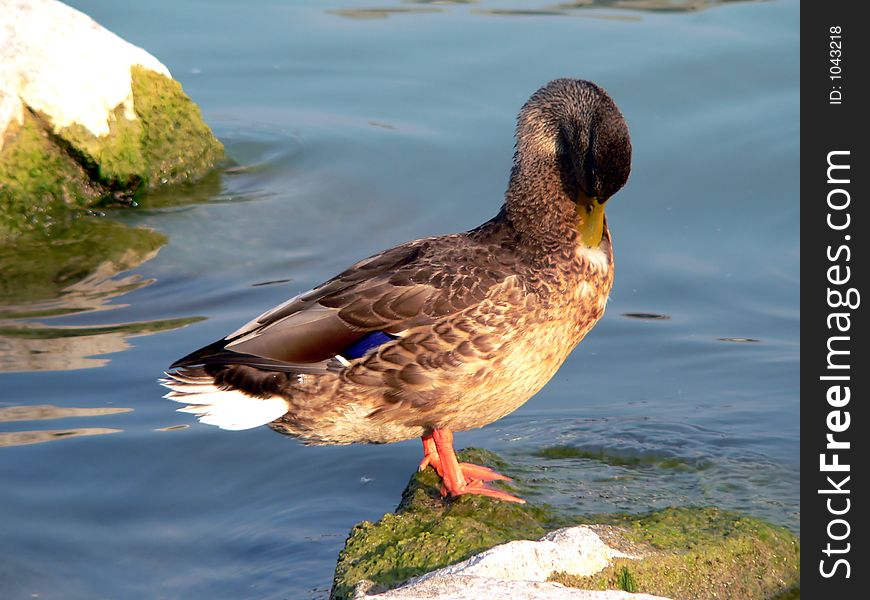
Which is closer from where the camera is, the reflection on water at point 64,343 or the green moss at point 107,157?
the reflection on water at point 64,343

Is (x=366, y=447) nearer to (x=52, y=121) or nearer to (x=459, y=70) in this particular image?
(x=52, y=121)

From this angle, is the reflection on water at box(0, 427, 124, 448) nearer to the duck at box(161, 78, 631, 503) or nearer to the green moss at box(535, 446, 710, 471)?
the duck at box(161, 78, 631, 503)

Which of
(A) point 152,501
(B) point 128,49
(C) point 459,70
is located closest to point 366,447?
(A) point 152,501

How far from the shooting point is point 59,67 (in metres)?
8.37

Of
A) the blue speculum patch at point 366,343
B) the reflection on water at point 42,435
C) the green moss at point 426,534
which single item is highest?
the blue speculum patch at point 366,343

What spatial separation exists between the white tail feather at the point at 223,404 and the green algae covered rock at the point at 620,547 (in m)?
0.65

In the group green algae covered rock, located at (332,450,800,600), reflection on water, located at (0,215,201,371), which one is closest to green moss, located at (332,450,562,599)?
green algae covered rock, located at (332,450,800,600)

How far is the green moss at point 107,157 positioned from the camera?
27.2 feet

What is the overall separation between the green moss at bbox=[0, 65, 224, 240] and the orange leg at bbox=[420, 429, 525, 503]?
404 centimetres

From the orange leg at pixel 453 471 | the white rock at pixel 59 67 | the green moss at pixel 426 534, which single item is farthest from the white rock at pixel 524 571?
the white rock at pixel 59 67

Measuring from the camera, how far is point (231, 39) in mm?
10508

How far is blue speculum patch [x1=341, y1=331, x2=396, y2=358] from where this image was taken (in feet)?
16.7

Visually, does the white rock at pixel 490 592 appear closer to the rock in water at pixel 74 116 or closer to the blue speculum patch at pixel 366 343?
the blue speculum patch at pixel 366 343

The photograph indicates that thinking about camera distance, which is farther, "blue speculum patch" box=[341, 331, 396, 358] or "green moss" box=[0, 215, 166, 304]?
"green moss" box=[0, 215, 166, 304]
